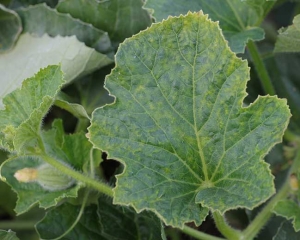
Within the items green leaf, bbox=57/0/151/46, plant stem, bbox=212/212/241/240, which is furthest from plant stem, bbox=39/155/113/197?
green leaf, bbox=57/0/151/46

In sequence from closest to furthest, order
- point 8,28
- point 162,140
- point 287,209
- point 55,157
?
point 162,140 < point 287,209 < point 55,157 < point 8,28

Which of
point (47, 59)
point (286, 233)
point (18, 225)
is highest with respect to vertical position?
point (47, 59)

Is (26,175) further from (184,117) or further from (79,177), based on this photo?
(184,117)

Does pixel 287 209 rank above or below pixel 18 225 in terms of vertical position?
above

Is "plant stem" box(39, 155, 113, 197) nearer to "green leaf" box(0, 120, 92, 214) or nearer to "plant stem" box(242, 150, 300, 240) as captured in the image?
"green leaf" box(0, 120, 92, 214)

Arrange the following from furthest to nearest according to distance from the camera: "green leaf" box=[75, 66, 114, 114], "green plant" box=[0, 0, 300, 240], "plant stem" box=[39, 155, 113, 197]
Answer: "green leaf" box=[75, 66, 114, 114], "plant stem" box=[39, 155, 113, 197], "green plant" box=[0, 0, 300, 240]

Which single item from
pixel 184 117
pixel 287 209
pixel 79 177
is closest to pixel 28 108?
pixel 79 177

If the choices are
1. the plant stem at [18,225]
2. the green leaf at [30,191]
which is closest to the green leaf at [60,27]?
the green leaf at [30,191]
